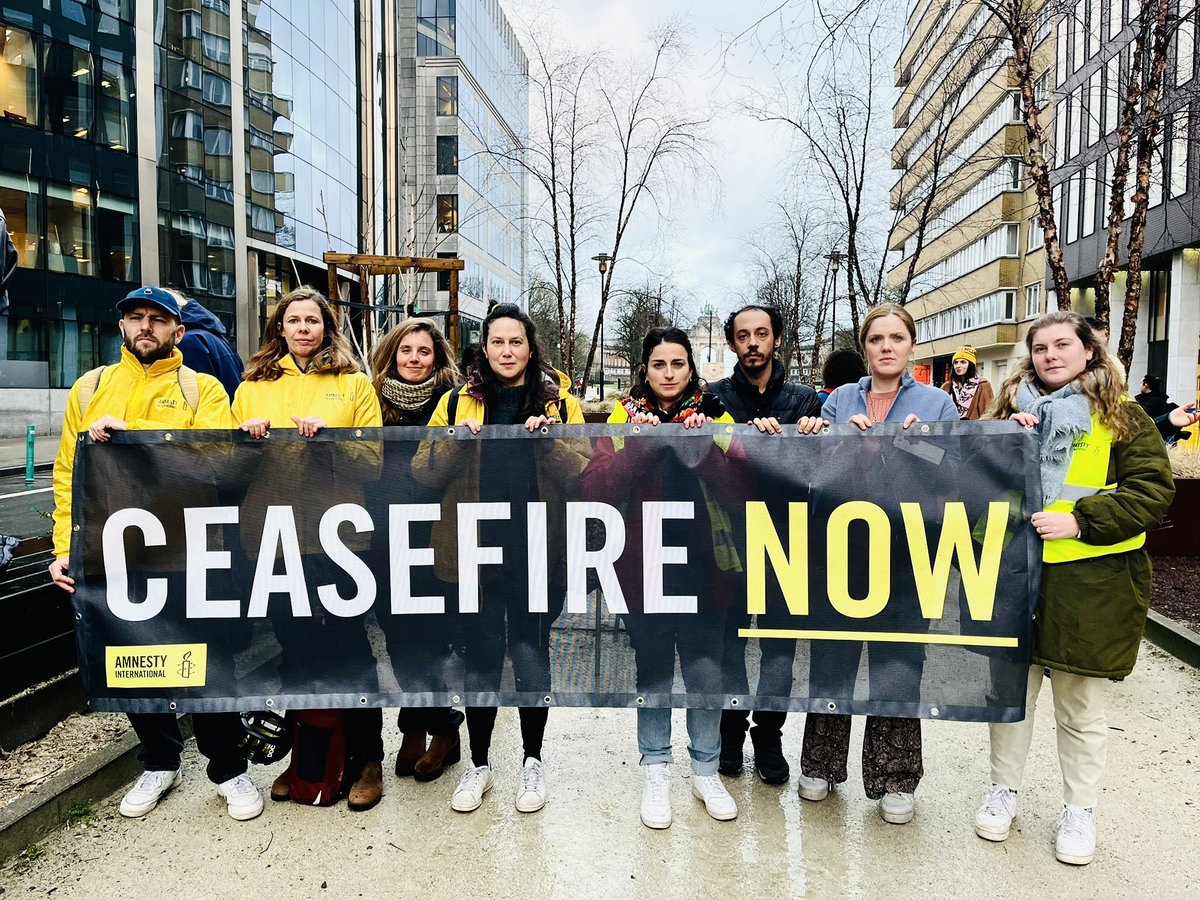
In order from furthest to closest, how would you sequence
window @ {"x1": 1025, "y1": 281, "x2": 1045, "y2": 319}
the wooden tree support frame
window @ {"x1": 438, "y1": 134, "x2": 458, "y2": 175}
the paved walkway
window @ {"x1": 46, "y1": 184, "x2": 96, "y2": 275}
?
window @ {"x1": 438, "y1": 134, "x2": 458, "y2": 175} < window @ {"x1": 1025, "y1": 281, "x2": 1045, "y2": 319} < window @ {"x1": 46, "y1": 184, "x2": 96, "y2": 275} < the wooden tree support frame < the paved walkway

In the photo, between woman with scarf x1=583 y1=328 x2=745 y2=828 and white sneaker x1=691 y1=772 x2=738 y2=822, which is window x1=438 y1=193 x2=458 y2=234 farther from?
white sneaker x1=691 y1=772 x2=738 y2=822

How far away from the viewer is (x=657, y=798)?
336cm

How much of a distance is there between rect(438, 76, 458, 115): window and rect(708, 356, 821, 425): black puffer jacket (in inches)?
1883

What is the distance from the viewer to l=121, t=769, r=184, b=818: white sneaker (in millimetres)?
3348

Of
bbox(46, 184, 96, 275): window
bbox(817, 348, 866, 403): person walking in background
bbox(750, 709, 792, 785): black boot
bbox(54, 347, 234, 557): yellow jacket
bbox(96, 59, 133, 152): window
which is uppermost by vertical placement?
bbox(96, 59, 133, 152): window

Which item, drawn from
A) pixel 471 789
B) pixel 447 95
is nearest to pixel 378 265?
pixel 471 789

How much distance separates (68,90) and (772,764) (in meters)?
24.7

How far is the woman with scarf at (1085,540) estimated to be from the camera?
3004mm

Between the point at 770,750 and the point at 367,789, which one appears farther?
the point at 770,750

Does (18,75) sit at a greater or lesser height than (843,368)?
greater

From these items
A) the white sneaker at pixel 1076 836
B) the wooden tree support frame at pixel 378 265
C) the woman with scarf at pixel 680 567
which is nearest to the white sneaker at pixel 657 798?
the woman with scarf at pixel 680 567

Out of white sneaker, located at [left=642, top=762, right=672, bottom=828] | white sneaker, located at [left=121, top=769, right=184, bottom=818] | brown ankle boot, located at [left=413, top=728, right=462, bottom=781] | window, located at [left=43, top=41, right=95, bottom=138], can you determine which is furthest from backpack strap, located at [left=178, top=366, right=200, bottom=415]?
window, located at [left=43, top=41, right=95, bottom=138]

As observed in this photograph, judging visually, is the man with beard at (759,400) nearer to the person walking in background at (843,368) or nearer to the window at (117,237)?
the person walking in background at (843,368)

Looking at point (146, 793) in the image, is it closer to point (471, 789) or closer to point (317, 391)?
point (471, 789)
